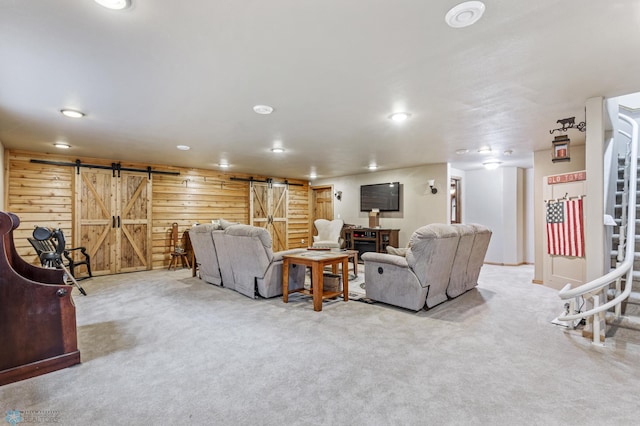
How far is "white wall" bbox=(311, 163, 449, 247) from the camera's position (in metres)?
6.71

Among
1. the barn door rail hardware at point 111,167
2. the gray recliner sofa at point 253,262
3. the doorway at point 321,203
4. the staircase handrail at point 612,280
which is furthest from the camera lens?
the doorway at point 321,203

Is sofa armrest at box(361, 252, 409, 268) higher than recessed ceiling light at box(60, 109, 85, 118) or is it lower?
lower

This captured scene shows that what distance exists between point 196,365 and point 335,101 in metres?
2.63

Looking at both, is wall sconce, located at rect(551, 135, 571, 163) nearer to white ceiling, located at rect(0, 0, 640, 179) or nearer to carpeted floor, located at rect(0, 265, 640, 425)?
white ceiling, located at rect(0, 0, 640, 179)

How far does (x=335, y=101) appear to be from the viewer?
3.07 metres

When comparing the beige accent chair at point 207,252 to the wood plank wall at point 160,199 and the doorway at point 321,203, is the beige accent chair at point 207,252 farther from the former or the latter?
the doorway at point 321,203

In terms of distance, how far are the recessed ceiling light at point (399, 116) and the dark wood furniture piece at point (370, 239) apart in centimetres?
385

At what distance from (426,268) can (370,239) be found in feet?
12.9

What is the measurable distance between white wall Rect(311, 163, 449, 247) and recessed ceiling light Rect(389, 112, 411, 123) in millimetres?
3483

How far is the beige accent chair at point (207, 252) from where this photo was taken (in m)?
4.86

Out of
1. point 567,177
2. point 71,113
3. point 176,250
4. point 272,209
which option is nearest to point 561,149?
point 567,177

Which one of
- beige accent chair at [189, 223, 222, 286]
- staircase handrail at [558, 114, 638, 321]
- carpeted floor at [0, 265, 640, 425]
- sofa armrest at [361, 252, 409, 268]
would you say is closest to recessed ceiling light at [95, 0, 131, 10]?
carpeted floor at [0, 265, 640, 425]

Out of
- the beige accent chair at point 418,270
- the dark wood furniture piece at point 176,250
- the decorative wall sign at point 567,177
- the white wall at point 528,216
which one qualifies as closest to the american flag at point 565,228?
the decorative wall sign at point 567,177

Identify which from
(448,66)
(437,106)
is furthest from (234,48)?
(437,106)
